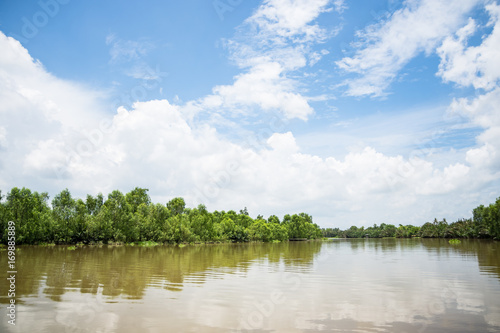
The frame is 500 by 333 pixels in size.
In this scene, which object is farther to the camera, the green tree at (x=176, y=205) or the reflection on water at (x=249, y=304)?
the green tree at (x=176, y=205)

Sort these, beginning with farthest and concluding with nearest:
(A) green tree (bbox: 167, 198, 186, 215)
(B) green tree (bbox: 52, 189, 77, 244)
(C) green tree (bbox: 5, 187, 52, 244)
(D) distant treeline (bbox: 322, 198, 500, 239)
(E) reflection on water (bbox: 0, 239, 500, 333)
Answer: (A) green tree (bbox: 167, 198, 186, 215) < (D) distant treeline (bbox: 322, 198, 500, 239) < (B) green tree (bbox: 52, 189, 77, 244) < (C) green tree (bbox: 5, 187, 52, 244) < (E) reflection on water (bbox: 0, 239, 500, 333)

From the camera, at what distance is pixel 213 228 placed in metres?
113

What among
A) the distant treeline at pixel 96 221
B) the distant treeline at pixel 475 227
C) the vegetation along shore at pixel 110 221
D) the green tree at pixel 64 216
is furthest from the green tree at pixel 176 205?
the distant treeline at pixel 475 227

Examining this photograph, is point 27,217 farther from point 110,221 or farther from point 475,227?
point 475,227

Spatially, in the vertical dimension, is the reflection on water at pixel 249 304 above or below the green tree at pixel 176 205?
below

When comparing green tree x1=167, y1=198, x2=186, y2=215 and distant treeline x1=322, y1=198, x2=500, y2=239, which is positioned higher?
green tree x1=167, y1=198, x2=186, y2=215

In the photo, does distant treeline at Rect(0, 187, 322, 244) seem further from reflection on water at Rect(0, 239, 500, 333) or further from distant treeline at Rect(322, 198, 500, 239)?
distant treeline at Rect(322, 198, 500, 239)

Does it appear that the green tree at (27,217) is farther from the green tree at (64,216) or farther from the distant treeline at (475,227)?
the distant treeline at (475,227)

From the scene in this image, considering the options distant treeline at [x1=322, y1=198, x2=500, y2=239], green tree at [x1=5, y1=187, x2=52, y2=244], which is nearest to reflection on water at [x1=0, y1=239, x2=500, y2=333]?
green tree at [x1=5, y1=187, x2=52, y2=244]

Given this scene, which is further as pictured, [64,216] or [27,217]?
[64,216]

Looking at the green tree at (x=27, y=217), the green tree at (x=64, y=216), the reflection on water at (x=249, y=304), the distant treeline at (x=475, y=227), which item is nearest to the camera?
the reflection on water at (x=249, y=304)

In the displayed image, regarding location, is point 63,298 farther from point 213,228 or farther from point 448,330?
point 213,228

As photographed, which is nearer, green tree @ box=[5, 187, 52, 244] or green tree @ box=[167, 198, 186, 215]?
green tree @ box=[5, 187, 52, 244]

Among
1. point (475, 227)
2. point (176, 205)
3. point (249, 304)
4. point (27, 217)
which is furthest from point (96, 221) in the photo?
point (475, 227)
